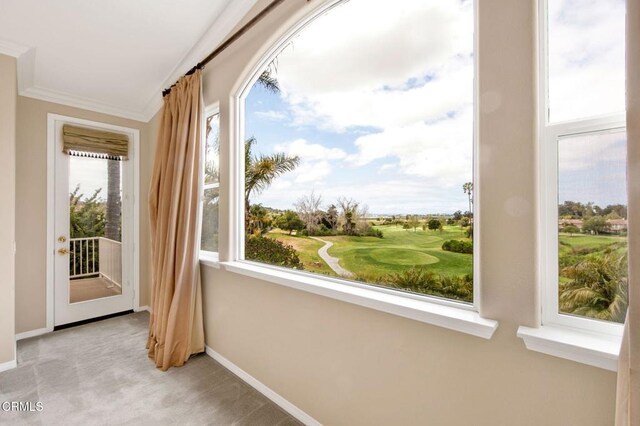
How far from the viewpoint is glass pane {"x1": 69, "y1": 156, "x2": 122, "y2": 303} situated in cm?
329

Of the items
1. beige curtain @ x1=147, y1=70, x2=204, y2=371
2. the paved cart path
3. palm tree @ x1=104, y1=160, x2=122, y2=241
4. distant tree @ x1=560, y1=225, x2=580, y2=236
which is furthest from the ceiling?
distant tree @ x1=560, y1=225, x2=580, y2=236

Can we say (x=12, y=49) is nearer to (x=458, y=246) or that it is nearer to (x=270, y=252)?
(x=270, y=252)

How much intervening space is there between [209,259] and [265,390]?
115cm

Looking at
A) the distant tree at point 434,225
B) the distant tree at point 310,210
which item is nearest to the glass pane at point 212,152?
Result: the distant tree at point 310,210

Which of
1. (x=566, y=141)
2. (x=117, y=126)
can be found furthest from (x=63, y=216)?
(x=566, y=141)

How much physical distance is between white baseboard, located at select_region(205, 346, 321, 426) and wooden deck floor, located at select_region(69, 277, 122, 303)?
183 cm

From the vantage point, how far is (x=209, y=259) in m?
2.58

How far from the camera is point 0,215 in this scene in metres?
2.33

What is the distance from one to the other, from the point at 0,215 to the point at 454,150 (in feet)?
10.9

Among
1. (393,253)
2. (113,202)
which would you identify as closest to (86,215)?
Result: (113,202)

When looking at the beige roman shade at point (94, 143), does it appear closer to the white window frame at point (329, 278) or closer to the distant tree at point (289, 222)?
the white window frame at point (329, 278)

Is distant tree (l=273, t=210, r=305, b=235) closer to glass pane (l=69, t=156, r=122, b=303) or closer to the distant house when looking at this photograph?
the distant house

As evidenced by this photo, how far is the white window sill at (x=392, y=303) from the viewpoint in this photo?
113 centimetres

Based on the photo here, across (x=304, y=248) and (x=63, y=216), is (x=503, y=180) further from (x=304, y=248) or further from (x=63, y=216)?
(x=63, y=216)
